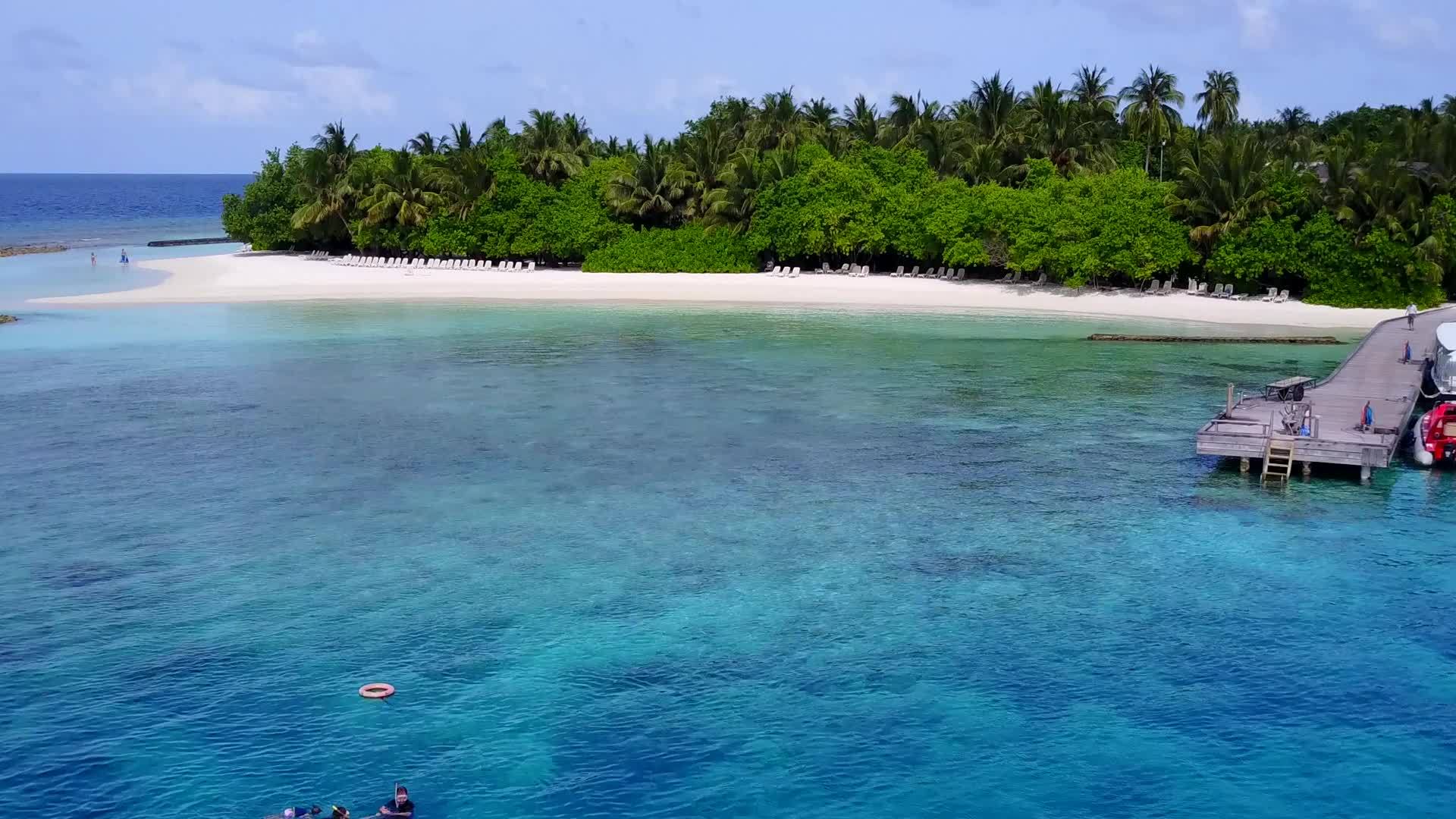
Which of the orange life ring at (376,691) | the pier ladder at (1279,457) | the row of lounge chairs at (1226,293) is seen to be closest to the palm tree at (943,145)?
the row of lounge chairs at (1226,293)

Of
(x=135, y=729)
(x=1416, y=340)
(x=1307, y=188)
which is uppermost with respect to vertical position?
(x=1307, y=188)

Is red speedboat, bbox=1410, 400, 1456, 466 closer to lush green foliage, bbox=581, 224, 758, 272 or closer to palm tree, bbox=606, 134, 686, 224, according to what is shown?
lush green foliage, bbox=581, 224, 758, 272

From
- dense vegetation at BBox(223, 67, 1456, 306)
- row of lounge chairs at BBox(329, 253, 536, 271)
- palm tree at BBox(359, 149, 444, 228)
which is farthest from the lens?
palm tree at BBox(359, 149, 444, 228)

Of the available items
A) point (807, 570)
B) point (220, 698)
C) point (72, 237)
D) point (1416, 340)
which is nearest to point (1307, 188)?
point (1416, 340)

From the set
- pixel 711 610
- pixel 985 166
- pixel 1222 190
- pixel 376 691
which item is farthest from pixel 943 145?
pixel 376 691

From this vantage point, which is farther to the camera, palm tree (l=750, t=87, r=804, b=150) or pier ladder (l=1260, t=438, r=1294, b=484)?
palm tree (l=750, t=87, r=804, b=150)

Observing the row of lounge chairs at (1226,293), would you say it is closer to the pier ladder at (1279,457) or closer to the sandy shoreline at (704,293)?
the sandy shoreline at (704,293)

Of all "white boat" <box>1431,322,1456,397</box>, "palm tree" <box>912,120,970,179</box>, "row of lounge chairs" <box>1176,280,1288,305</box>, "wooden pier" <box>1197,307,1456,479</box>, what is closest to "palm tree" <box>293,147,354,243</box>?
"palm tree" <box>912,120,970,179</box>

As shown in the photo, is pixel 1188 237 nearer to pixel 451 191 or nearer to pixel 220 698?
pixel 451 191
